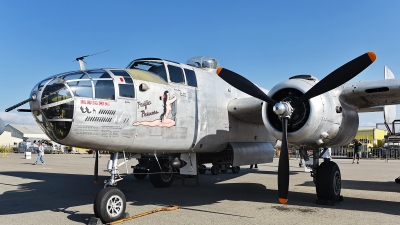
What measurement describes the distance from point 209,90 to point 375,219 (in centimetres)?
513

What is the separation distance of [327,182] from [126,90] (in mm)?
A: 5674

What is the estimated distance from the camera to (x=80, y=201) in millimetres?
9375

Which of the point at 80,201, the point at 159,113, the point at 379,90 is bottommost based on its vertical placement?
the point at 80,201

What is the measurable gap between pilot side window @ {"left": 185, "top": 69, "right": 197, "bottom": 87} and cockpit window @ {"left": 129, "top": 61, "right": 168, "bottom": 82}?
78cm

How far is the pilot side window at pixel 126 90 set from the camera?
7.14 m

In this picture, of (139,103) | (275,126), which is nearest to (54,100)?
(139,103)

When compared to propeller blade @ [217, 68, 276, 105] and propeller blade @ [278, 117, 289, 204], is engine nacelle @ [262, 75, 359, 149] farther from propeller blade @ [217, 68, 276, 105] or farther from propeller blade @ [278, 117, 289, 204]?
propeller blade @ [217, 68, 276, 105]

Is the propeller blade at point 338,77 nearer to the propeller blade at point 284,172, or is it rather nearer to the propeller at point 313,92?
the propeller at point 313,92

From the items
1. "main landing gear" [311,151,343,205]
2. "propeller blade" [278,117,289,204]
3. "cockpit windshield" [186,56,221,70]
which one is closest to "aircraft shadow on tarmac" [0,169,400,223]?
"main landing gear" [311,151,343,205]

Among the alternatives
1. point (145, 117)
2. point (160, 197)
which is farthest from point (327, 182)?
point (145, 117)

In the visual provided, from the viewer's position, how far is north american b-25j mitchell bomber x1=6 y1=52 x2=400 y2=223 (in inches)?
261

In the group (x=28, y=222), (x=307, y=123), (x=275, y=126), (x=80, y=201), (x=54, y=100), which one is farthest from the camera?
(x=80, y=201)

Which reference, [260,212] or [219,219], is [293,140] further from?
[219,219]

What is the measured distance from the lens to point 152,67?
8.54 m
